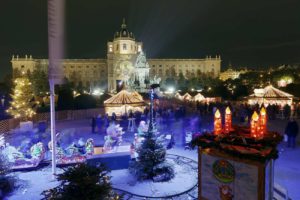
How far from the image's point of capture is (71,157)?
848 centimetres

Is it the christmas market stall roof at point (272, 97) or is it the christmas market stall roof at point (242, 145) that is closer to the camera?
the christmas market stall roof at point (242, 145)

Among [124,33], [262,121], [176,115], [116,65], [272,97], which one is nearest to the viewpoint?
[262,121]

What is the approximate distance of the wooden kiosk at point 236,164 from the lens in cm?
416

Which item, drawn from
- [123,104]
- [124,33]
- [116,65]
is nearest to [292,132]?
[123,104]

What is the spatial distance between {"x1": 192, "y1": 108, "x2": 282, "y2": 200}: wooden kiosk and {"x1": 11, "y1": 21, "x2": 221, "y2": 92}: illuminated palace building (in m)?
70.4

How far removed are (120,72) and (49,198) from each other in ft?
247

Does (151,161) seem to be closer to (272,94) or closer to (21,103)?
(21,103)

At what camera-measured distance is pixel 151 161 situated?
23.7ft

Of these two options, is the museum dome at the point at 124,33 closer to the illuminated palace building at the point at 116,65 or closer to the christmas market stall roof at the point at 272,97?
the illuminated palace building at the point at 116,65

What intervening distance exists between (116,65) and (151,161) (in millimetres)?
75690

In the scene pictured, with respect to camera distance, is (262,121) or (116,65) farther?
(116,65)

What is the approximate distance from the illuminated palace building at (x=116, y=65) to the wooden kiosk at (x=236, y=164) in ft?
231

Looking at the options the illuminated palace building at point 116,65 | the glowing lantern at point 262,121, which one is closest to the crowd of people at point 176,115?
the glowing lantern at point 262,121

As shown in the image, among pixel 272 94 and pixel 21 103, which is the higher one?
pixel 272 94
